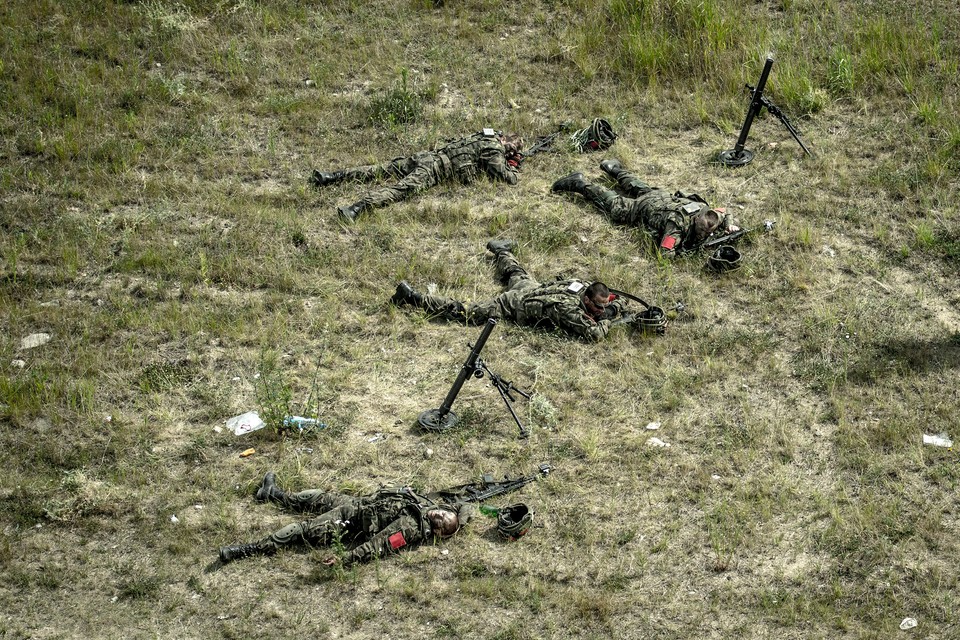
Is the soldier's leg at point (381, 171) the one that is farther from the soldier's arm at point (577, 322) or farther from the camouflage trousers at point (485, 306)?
the soldier's arm at point (577, 322)

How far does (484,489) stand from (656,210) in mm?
3786

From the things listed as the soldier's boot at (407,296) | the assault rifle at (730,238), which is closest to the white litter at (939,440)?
the assault rifle at (730,238)

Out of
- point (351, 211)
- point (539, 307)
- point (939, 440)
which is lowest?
point (939, 440)

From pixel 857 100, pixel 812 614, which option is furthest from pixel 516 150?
pixel 812 614

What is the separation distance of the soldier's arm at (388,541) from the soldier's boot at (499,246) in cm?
348

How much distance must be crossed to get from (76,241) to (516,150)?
4.63 m

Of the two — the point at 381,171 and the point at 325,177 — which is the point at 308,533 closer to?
the point at 325,177

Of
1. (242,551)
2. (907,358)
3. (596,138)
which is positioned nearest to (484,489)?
(242,551)

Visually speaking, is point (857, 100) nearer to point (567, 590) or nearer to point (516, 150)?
point (516, 150)

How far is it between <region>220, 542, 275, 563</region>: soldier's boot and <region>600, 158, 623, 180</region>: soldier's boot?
18.8ft

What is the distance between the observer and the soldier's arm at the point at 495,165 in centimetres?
1103

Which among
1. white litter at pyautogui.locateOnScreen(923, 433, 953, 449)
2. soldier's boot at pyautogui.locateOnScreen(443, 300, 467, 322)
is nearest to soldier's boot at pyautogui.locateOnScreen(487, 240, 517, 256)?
soldier's boot at pyautogui.locateOnScreen(443, 300, 467, 322)

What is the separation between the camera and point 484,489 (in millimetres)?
7457

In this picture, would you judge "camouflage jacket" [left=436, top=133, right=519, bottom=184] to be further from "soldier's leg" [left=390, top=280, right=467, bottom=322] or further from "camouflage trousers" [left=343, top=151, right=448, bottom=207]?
"soldier's leg" [left=390, top=280, right=467, bottom=322]
